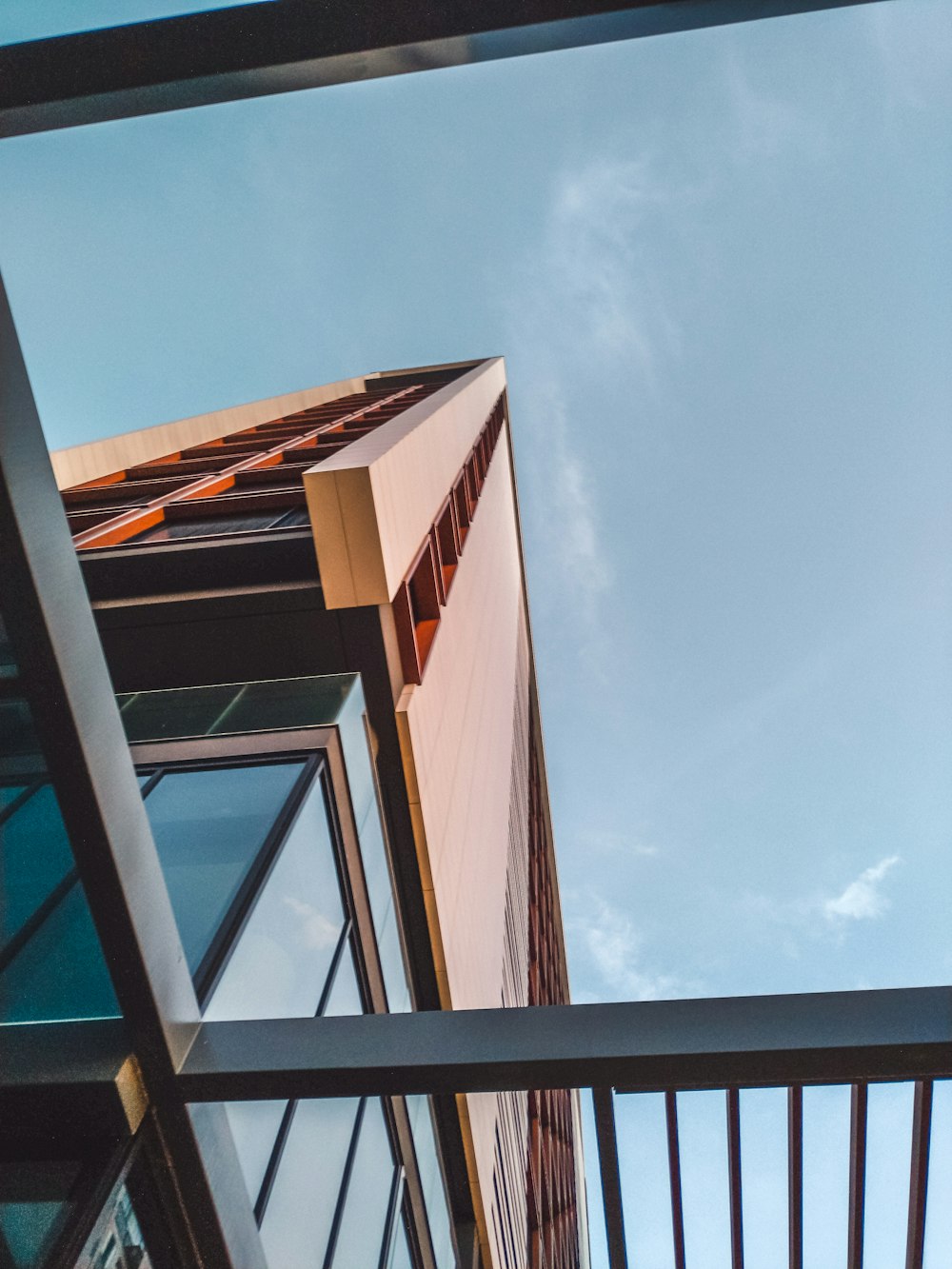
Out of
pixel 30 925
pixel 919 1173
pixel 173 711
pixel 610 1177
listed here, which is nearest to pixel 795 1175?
pixel 919 1173

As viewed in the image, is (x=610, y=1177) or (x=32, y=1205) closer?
(x=32, y=1205)

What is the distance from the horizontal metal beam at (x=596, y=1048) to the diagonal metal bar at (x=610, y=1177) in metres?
0.30

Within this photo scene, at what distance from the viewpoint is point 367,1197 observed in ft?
35.1

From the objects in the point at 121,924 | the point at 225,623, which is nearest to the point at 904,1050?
the point at 121,924

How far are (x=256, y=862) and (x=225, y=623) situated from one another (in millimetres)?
4390

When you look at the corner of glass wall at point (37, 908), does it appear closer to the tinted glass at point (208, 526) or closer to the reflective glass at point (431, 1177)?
the reflective glass at point (431, 1177)

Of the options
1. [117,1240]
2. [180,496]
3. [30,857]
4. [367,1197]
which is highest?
[180,496]

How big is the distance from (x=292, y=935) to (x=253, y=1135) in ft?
8.34

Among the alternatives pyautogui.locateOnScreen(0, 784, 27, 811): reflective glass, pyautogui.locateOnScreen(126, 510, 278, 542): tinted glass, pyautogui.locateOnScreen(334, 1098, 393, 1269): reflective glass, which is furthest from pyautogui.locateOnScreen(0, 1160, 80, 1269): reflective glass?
pyautogui.locateOnScreen(126, 510, 278, 542): tinted glass

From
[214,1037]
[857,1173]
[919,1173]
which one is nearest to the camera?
[214,1037]

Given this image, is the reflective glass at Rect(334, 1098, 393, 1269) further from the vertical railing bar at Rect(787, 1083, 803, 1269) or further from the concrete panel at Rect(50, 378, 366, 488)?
the concrete panel at Rect(50, 378, 366, 488)

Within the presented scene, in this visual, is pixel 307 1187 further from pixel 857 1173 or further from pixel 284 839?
pixel 857 1173

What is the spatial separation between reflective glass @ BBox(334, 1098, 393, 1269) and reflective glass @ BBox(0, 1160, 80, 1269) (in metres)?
5.68

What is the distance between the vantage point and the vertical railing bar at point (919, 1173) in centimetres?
495
